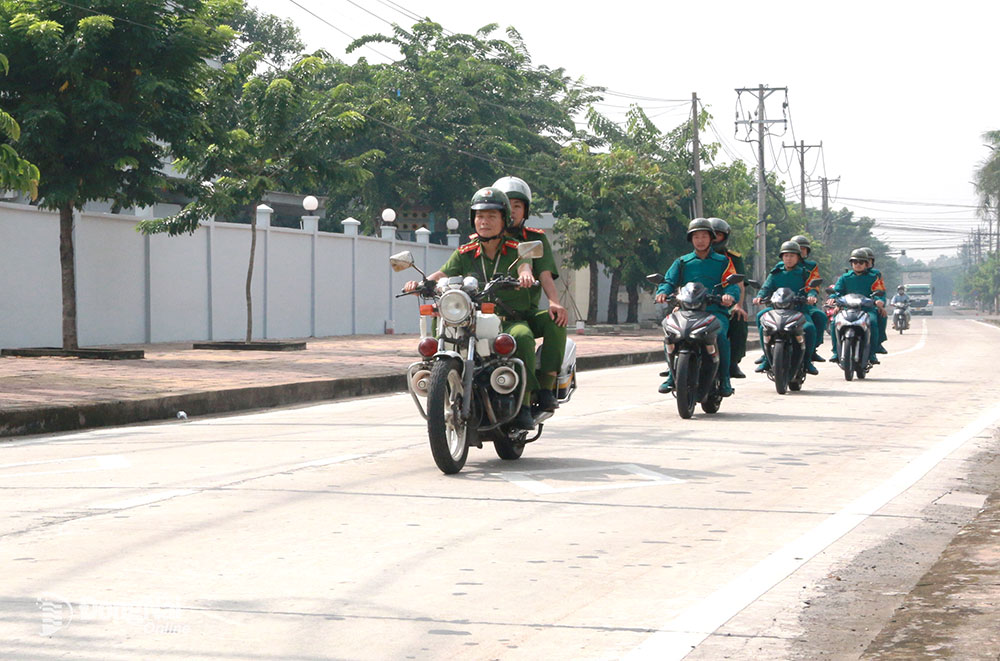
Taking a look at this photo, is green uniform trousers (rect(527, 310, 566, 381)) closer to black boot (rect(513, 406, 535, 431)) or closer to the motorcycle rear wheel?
black boot (rect(513, 406, 535, 431))

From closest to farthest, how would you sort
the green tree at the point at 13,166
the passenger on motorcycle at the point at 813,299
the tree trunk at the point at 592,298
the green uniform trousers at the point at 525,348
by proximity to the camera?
the green uniform trousers at the point at 525,348 < the green tree at the point at 13,166 < the passenger on motorcycle at the point at 813,299 < the tree trunk at the point at 592,298

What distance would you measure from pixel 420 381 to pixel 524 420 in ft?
2.67

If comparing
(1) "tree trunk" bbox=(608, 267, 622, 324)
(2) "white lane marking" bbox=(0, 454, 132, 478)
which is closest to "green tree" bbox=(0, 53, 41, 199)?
(2) "white lane marking" bbox=(0, 454, 132, 478)

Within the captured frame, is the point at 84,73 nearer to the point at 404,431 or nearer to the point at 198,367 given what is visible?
the point at 198,367

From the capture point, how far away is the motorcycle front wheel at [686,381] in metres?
12.1

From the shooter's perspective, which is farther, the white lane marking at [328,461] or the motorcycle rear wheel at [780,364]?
the motorcycle rear wheel at [780,364]

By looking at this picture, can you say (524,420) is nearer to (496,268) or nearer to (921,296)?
(496,268)

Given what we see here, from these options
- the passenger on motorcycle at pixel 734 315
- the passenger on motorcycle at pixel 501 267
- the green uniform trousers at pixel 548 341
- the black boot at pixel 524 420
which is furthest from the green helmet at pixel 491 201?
the passenger on motorcycle at pixel 734 315

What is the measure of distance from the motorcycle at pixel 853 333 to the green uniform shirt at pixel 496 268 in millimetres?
10313

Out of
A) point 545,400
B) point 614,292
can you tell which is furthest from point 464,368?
point 614,292

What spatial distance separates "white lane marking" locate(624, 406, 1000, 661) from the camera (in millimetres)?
4316
